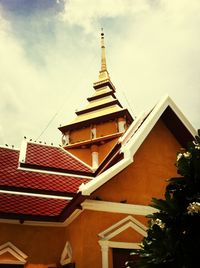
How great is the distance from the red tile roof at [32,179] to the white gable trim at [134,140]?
7.64ft

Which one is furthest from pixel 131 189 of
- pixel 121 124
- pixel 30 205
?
pixel 121 124

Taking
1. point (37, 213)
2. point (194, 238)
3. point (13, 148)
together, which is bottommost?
point (194, 238)

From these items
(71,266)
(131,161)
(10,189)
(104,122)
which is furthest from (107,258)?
(104,122)

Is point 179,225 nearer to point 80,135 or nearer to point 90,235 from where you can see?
point 90,235

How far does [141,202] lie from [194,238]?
4.93 metres

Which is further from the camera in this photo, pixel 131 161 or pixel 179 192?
pixel 131 161

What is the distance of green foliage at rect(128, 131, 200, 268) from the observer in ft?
14.6

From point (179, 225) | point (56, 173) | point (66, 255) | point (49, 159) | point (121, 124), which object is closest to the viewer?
point (179, 225)

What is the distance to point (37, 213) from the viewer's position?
29.3 feet

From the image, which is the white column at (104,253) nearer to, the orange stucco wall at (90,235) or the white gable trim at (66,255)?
the orange stucco wall at (90,235)

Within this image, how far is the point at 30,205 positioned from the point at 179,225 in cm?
569

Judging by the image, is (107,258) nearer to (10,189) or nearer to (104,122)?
(10,189)

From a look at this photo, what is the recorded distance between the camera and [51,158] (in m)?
13.1

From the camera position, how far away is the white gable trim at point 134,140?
8.10 meters
